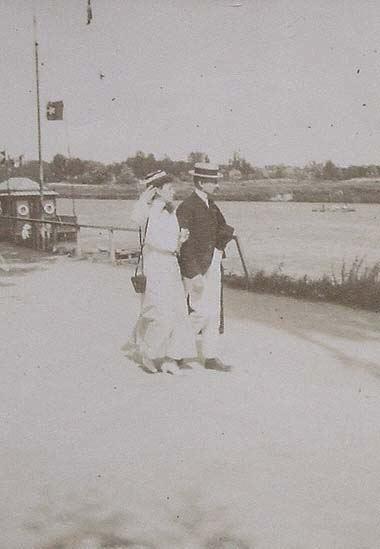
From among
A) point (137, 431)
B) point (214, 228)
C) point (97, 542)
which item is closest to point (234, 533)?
point (97, 542)

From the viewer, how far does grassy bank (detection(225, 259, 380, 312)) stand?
3.09 metres

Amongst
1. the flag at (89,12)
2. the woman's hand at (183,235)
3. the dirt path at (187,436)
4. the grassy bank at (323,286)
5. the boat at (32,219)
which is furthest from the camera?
the boat at (32,219)

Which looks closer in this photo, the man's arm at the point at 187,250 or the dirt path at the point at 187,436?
the dirt path at the point at 187,436

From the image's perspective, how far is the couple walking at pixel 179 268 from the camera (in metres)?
2.34

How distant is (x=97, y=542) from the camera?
148 centimetres

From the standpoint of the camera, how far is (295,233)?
109 inches

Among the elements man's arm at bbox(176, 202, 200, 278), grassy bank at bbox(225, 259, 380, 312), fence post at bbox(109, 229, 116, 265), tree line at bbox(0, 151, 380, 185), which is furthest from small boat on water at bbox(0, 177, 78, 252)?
man's arm at bbox(176, 202, 200, 278)

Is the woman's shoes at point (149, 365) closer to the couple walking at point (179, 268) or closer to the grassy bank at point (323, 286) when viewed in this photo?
the couple walking at point (179, 268)

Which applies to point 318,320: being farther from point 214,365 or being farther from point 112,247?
point 112,247

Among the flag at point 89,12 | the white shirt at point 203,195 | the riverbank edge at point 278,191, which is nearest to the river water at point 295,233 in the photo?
the riverbank edge at point 278,191

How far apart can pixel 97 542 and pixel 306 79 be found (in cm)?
180

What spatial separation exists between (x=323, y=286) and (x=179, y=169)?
4.26ft

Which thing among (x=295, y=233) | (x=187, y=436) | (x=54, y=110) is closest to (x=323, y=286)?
(x=295, y=233)

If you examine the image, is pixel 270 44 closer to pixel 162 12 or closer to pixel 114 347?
pixel 162 12
